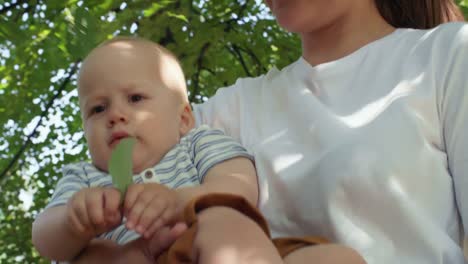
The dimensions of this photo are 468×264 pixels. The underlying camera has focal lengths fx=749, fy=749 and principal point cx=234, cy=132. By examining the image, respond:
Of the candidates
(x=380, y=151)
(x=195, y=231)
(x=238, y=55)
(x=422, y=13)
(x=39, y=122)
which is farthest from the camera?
(x=39, y=122)

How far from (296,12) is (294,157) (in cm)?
35

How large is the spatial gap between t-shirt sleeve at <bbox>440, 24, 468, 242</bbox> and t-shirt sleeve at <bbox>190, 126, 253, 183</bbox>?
1.35 ft

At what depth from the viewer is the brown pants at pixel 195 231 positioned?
1070 mm

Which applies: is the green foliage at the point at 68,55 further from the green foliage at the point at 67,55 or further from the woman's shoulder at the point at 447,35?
the woman's shoulder at the point at 447,35

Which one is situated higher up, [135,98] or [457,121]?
[135,98]

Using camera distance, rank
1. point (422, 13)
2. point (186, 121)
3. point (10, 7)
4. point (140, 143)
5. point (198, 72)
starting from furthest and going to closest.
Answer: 1. point (198, 72)
2. point (10, 7)
3. point (422, 13)
4. point (186, 121)
5. point (140, 143)

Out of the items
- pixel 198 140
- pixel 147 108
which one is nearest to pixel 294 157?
pixel 198 140

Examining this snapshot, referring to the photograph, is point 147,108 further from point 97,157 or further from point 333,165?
point 333,165

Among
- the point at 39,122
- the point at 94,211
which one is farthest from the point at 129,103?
the point at 39,122

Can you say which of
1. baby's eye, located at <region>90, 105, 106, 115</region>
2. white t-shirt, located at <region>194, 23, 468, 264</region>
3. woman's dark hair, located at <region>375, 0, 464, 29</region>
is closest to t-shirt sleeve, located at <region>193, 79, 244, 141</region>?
white t-shirt, located at <region>194, 23, 468, 264</region>

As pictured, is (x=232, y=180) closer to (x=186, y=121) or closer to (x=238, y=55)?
(x=186, y=121)

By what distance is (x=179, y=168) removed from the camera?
4.91 ft

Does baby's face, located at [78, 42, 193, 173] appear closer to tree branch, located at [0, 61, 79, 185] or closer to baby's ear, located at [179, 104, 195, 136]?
baby's ear, located at [179, 104, 195, 136]

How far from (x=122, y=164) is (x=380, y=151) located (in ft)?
1.71
